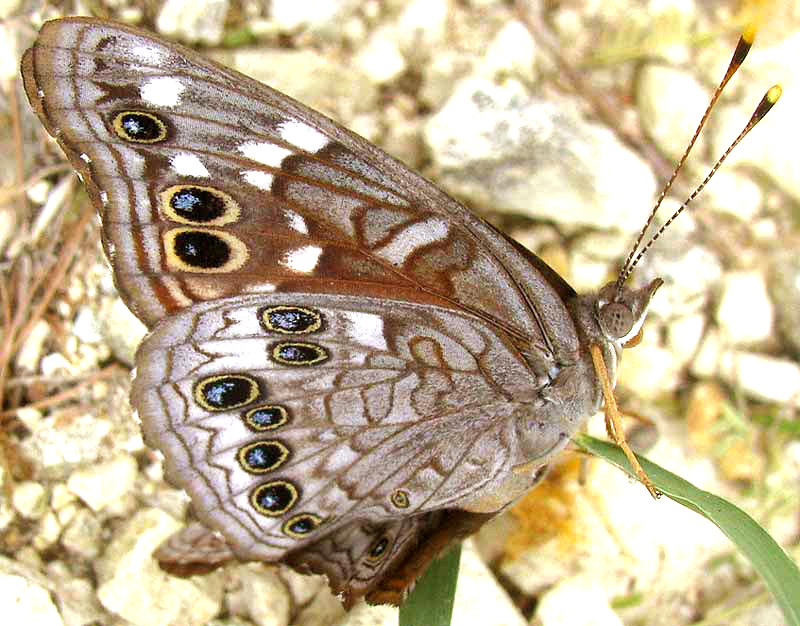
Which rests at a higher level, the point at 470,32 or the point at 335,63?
the point at 470,32

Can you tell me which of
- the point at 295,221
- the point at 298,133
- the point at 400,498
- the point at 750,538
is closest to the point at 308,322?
the point at 295,221

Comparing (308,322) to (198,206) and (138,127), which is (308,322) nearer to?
(198,206)

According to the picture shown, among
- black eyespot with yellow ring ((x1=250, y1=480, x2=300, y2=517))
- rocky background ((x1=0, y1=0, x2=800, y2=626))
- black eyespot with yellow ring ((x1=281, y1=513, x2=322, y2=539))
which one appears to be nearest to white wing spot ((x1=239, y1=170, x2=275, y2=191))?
black eyespot with yellow ring ((x1=250, y1=480, x2=300, y2=517))

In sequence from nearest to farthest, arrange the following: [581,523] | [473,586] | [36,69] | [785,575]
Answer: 1. [36,69]
2. [785,575]
3. [473,586]
4. [581,523]

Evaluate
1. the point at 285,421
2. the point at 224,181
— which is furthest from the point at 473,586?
the point at 224,181

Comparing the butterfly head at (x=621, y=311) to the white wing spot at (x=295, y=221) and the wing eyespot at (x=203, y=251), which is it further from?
the wing eyespot at (x=203, y=251)

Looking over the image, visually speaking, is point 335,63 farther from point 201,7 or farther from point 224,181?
point 224,181

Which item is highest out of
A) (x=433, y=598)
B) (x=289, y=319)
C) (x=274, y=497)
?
(x=289, y=319)
